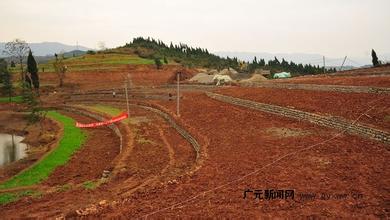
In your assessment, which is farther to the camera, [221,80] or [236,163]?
[221,80]

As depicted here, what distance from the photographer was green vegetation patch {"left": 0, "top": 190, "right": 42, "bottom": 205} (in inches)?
726

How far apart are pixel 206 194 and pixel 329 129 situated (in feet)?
Result: 43.2

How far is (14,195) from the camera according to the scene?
19266 millimetres

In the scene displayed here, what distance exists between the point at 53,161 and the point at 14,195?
6.70m

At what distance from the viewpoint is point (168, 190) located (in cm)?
1620

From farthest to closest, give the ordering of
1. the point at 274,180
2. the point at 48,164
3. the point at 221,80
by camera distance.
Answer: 1. the point at 221,80
2. the point at 48,164
3. the point at 274,180

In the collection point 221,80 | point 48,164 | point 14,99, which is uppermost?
point 221,80

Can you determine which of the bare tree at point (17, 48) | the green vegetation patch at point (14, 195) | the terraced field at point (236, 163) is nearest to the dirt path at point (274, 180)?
the terraced field at point (236, 163)

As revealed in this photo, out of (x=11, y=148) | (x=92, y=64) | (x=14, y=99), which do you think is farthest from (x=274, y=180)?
(x=92, y=64)

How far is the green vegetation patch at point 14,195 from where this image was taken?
60.5 feet

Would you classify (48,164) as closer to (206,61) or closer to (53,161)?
(53,161)

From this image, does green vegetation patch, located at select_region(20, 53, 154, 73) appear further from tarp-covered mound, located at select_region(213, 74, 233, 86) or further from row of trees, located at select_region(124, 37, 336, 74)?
tarp-covered mound, located at select_region(213, 74, 233, 86)

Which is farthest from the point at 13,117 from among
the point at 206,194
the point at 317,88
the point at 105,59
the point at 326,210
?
the point at 105,59

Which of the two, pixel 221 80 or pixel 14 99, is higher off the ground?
pixel 221 80
